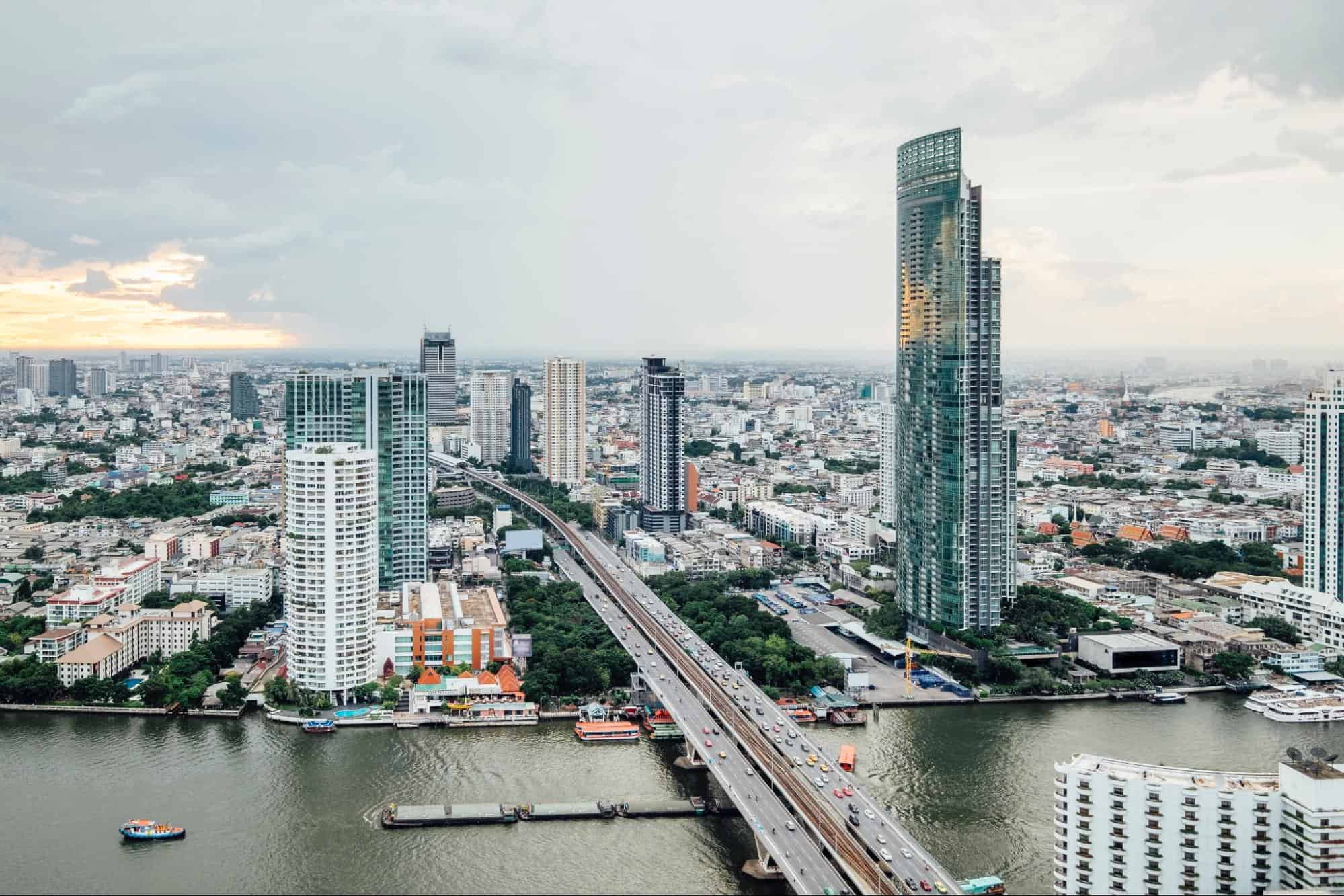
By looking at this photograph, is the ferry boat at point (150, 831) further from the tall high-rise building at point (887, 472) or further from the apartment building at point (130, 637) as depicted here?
the tall high-rise building at point (887, 472)

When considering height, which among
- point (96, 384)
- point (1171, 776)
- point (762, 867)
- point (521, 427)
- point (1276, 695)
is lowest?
point (762, 867)

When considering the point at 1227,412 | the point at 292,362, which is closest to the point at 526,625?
the point at 1227,412

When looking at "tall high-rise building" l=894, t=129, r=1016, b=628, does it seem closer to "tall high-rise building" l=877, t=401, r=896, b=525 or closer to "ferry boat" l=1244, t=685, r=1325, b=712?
"ferry boat" l=1244, t=685, r=1325, b=712

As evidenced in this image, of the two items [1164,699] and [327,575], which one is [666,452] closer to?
[327,575]

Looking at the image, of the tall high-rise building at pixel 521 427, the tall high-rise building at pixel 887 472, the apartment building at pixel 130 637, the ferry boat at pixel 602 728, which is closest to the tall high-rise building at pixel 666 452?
the tall high-rise building at pixel 887 472

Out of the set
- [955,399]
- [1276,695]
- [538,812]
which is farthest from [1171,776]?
[955,399]

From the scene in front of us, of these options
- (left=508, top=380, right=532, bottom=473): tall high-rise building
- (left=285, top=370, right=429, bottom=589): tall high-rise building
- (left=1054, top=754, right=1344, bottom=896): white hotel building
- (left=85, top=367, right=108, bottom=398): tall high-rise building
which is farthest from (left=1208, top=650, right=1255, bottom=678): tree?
(left=85, top=367, right=108, bottom=398): tall high-rise building

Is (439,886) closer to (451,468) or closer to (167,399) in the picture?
(451,468)
